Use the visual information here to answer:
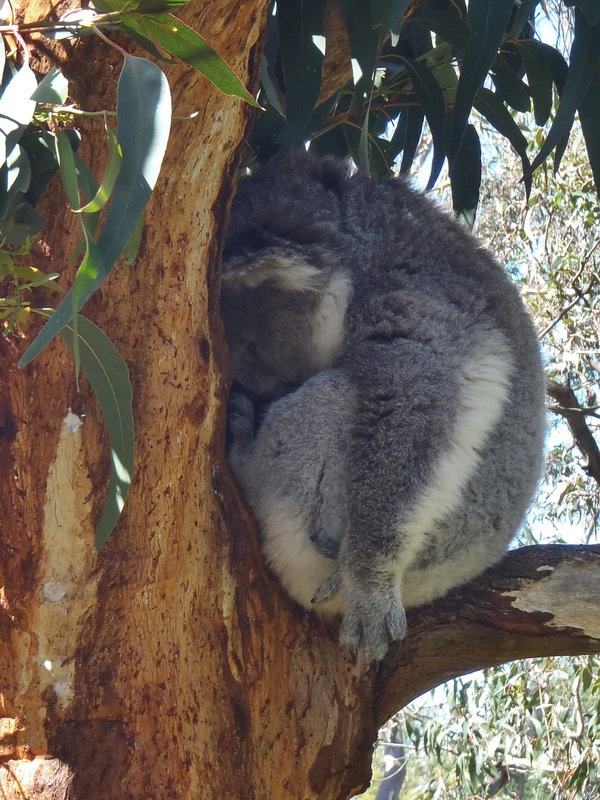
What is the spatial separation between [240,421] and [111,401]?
69 cm

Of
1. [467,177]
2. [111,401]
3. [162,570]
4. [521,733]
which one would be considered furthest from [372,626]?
[521,733]

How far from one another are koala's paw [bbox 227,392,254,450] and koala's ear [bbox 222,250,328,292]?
0.31 meters

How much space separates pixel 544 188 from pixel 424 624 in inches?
183

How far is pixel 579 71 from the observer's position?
2502mm

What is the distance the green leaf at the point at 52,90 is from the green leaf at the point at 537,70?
172 cm

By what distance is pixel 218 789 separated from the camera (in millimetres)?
1755

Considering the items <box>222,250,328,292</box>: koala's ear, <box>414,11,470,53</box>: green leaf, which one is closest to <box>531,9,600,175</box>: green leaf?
<box>414,11,470,53</box>: green leaf

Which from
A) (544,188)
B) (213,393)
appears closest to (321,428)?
(213,393)

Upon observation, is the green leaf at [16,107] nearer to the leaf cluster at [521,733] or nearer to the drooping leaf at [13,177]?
the drooping leaf at [13,177]

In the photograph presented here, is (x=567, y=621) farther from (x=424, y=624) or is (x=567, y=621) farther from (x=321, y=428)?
(x=321, y=428)

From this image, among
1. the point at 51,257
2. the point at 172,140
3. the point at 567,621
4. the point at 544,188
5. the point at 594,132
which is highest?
the point at 544,188

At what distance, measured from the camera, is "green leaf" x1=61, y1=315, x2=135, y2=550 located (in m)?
1.61

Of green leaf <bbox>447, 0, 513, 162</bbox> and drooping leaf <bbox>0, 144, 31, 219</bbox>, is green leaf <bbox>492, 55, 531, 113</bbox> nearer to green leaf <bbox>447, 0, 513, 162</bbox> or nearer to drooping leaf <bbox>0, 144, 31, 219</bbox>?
green leaf <bbox>447, 0, 513, 162</bbox>

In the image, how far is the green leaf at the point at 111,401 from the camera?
161 cm
